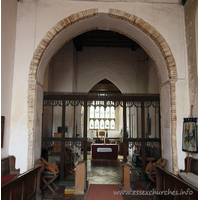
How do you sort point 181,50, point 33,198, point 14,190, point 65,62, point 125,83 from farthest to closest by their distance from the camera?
1. point 125,83
2. point 65,62
3. point 181,50
4. point 33,198
5. point 14,190

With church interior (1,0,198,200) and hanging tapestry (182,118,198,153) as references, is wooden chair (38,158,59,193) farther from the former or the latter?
hanging tapestry (182,118,198,153)

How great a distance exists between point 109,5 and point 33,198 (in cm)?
500

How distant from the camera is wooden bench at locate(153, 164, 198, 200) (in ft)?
10.7

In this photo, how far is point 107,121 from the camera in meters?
18.9

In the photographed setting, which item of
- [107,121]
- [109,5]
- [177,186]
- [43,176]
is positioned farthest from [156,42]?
[107,121]

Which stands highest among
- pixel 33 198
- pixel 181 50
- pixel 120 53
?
pixel 120 53

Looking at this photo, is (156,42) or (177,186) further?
(156,42)

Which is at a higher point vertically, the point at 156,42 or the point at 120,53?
the point at 120,53

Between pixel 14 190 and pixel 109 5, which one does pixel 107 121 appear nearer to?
pixel 109 5

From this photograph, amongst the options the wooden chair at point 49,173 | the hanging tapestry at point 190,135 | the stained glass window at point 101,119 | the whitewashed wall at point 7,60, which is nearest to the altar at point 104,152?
the wooden chair at point 49,173

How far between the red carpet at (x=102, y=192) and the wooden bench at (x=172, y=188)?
959 millimetres

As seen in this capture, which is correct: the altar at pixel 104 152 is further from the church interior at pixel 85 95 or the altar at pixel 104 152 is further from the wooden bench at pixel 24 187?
the wooden bench at pixel 24 187

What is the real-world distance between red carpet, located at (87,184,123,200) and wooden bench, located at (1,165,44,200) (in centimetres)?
126

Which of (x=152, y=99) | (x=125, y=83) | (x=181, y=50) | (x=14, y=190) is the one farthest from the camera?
(x=125, y=83)
